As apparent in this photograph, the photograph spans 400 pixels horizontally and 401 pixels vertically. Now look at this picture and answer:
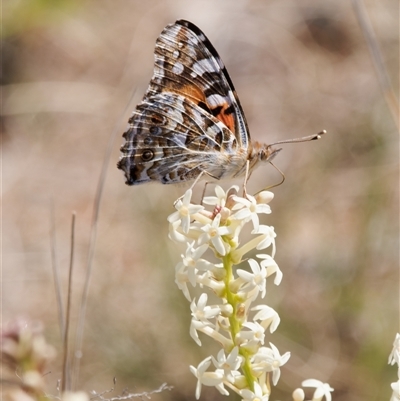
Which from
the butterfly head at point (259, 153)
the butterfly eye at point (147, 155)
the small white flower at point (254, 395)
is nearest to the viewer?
the small white flower at point (254, 395)

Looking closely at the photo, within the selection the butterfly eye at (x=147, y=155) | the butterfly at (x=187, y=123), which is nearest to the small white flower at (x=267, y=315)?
the butterfly at (x=187, y=123)

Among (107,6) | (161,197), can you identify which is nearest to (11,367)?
(161,197)

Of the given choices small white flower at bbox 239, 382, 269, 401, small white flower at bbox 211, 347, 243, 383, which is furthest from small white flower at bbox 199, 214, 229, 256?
small white flower at bbox 239, 382, 269, 401

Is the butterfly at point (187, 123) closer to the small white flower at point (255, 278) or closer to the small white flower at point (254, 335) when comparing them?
the small white flower at point (255, 278)

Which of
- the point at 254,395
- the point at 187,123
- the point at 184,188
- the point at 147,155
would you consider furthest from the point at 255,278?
the point at 184,188

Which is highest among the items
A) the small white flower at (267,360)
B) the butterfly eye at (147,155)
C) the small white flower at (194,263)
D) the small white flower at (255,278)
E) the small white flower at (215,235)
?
the butterfly eye at (147,155)

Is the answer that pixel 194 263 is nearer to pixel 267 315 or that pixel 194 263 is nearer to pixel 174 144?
pixel 267 315

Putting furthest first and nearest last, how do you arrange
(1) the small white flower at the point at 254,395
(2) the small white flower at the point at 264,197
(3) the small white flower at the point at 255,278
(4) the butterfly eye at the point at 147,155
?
1. (4) the butterfly eye at the point at 147,155
2. (2) the small white flower at the point at 264,197
3. (3) the small white flower at the point at 255,278
4. (1) the small white flower at the point at 254,395
